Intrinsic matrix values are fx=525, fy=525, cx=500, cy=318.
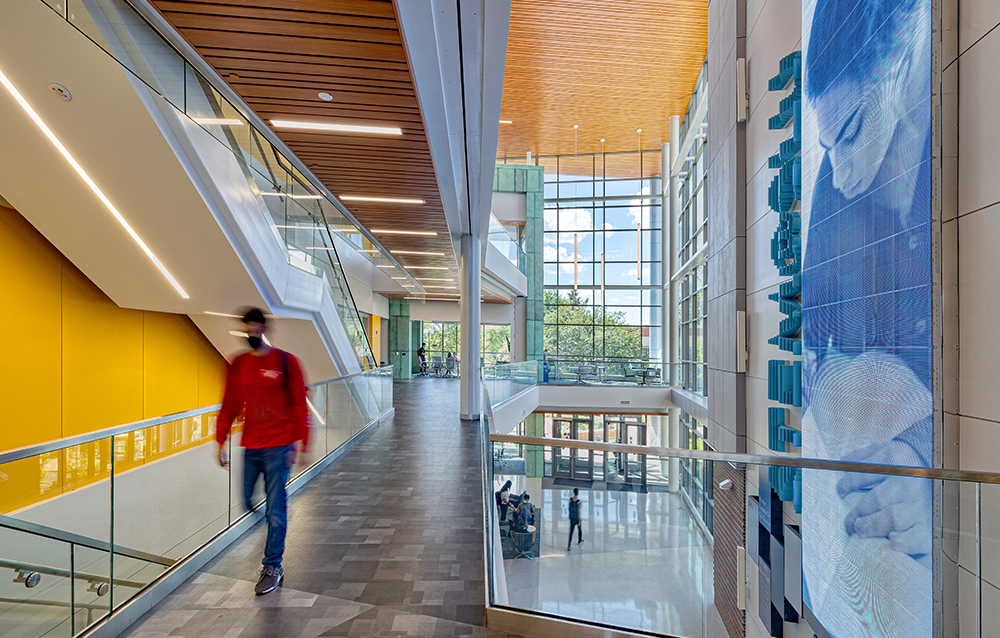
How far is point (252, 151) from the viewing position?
596cm

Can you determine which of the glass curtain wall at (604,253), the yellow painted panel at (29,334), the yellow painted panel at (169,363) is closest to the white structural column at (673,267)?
the glass curtain wall at (604,253)

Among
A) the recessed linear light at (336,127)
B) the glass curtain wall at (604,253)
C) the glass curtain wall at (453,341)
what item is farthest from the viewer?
the glass curtain wall at (453,341)

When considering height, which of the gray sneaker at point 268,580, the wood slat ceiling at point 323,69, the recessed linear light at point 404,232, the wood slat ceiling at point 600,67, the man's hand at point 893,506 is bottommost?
the gray sneaker at point 268,580

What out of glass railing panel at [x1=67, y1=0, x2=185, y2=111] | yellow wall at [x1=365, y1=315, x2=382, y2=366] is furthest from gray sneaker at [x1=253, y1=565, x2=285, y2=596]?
yellow wall at [x1=365, y1=315, x2=382, y2=366]

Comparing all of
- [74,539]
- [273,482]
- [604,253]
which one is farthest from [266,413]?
[604,253]

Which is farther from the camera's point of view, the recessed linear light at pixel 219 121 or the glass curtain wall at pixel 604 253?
the glass curtain wall at pixel 604 253

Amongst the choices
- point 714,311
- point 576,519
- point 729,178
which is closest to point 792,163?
point 729,178

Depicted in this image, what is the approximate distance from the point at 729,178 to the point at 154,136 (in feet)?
20.6

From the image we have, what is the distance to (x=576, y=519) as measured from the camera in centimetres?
308

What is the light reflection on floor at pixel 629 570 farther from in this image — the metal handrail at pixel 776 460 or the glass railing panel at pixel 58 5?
the glass railing panel at pixel 58 5

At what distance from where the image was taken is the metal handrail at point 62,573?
248 centimetres

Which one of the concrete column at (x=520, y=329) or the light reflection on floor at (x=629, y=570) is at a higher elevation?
the concrete column at (x=520, y=329)

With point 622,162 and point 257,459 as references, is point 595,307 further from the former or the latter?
point 257,459

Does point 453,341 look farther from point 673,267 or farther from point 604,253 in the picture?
point 673,267
